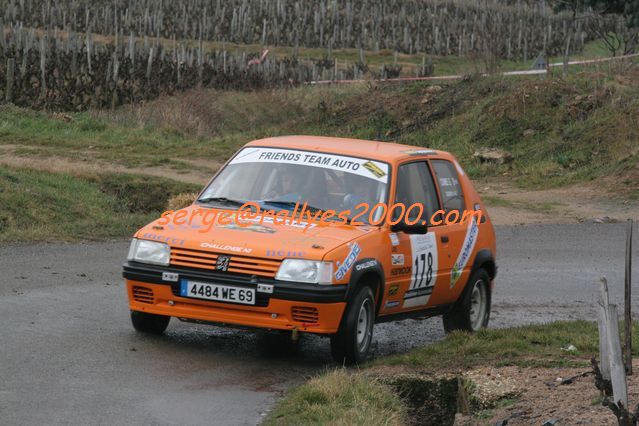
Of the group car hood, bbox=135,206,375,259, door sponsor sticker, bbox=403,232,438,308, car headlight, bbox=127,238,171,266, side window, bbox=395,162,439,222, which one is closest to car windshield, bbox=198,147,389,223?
side window, bbox=395,162,439,222

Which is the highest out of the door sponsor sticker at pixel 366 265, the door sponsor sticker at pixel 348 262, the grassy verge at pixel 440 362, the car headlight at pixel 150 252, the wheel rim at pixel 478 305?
the door sponsor sticker at pixel 348 262

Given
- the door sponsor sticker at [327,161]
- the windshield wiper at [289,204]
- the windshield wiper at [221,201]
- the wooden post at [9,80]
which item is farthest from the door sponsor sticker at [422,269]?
the wooden post at [9,80]

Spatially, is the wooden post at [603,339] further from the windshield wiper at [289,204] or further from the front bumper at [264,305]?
the windshield wiper at [289,204]

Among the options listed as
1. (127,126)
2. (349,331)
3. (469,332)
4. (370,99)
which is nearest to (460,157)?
(370,99)

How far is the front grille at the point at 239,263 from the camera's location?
28.4 ft

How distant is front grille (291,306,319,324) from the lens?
28.4ft

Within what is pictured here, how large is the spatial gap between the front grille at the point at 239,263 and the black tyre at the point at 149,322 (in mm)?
907

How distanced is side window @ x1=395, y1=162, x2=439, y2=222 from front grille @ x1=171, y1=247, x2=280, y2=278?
149 centimetres

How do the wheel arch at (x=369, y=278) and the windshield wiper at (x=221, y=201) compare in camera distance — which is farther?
the windshield wiper at (x=221, y=201)

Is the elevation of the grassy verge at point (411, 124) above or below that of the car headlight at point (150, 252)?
below

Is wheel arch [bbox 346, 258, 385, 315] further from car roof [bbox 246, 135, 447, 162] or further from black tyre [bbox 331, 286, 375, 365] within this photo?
car roof [bbox 246, 135, 447, 162]

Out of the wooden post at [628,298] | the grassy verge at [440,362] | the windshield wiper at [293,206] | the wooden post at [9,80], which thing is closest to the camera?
the wooden post at [628,298]

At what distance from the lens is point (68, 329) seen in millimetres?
9758

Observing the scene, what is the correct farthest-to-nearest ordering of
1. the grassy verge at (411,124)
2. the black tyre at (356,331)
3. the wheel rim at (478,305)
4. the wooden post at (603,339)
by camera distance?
the grassy verge at (411,124), the wheel rim at (478,305), the black tyre at (356,331), the wooden post at (603,339)
